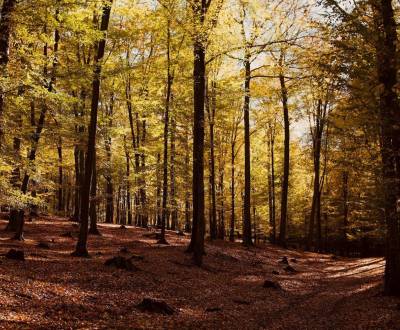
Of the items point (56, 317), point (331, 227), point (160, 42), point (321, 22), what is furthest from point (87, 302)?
point (331, 227)

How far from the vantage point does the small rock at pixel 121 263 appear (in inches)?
570

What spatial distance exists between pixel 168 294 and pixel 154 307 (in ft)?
7.70

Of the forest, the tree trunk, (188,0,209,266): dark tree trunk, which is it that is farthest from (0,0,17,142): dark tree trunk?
the tree trunk

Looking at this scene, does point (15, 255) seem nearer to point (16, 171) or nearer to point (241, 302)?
point (16, 171)

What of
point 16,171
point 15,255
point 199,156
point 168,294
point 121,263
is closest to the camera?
point 168,294

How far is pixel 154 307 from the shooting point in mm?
10398

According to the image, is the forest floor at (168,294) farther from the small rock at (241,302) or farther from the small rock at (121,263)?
the small rock at (121,263)

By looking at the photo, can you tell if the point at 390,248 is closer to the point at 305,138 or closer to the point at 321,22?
the point at 321,22

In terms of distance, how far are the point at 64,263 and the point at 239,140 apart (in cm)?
2686

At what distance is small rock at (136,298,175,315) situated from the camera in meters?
10.3

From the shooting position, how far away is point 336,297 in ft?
47.6

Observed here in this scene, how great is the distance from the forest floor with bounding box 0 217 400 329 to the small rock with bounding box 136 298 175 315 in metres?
0.16

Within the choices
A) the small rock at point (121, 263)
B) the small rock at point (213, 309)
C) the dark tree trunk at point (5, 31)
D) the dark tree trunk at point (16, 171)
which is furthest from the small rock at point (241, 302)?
the dark tree trunk at point (5, 31)

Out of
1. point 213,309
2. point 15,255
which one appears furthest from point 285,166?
point 15,255
